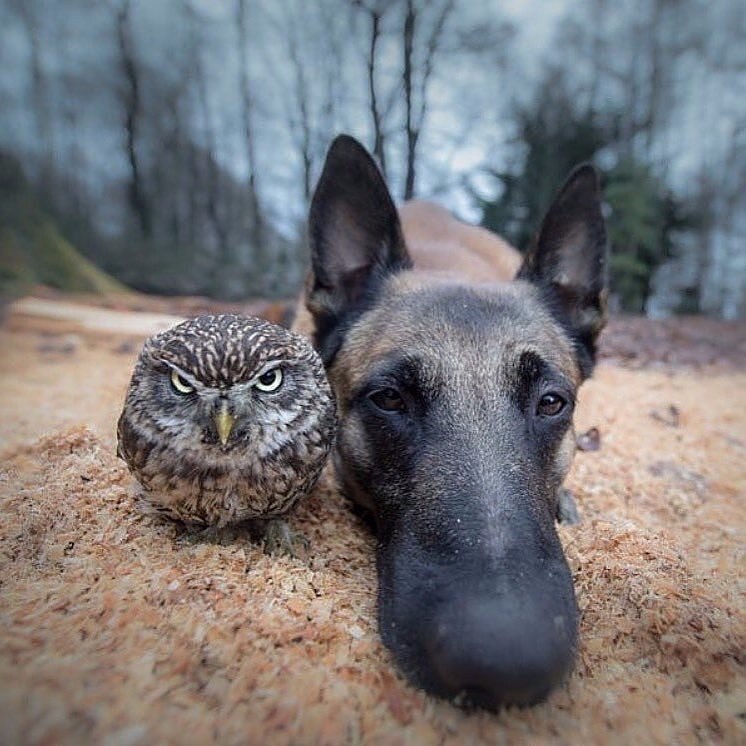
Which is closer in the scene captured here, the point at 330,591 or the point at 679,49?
the point at 330,591

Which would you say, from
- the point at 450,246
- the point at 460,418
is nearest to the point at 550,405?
the point at 460,418

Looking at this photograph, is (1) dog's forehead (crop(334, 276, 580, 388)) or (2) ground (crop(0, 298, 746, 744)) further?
(1) dog's forehead (crop(334, 276, 580, 388))

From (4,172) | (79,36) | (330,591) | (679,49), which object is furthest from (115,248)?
(330,591)

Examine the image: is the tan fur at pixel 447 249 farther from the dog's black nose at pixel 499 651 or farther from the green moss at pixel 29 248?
the green moss at pixel 29 248

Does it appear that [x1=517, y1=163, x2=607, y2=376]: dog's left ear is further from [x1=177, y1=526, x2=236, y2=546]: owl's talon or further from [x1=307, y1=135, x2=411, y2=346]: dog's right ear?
[x1=177, y1=526, x2=236, y2=546]: owl's talon

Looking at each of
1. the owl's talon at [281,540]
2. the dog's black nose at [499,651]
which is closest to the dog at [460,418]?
the dog's black nose at [499,651]

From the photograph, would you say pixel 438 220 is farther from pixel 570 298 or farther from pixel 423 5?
pixel 570 298

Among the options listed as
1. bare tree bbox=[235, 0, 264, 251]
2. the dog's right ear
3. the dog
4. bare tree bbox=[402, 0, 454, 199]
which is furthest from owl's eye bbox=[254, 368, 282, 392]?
bare tree bbox=[235, 0, 264, 251]

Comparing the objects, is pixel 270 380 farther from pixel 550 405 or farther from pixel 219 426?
pixel 550 405
